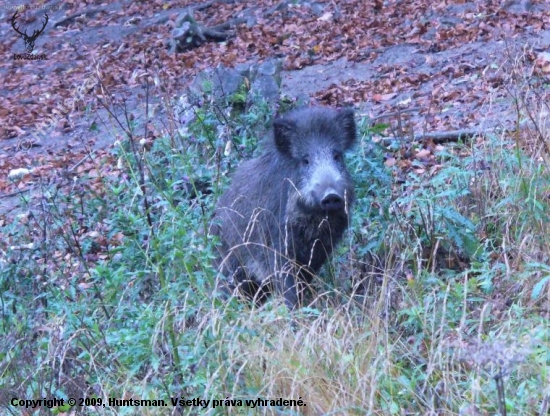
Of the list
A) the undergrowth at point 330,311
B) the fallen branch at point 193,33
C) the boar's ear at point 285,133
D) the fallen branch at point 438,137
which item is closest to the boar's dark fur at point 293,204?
the boar's ear at point 285,133

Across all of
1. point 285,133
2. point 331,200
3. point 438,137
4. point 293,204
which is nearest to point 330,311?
point 331,200

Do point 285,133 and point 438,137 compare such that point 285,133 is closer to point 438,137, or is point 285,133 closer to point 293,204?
point 293,204

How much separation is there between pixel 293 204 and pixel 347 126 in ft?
2.25

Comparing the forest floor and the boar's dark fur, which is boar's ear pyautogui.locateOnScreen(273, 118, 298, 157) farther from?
the forest floor

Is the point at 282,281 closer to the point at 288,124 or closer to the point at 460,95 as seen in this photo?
the point at 288,124

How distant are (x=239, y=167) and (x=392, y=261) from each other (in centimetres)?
154

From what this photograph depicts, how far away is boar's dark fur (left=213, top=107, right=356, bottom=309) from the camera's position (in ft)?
18.8

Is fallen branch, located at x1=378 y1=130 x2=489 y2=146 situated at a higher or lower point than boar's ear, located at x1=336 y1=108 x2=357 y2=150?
lower

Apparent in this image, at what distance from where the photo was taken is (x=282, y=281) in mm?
5516

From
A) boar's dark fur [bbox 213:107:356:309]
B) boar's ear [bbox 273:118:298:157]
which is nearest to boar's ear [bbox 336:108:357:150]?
boar's dark fur [bbox 213:107:356:309]

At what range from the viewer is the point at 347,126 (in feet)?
19.9

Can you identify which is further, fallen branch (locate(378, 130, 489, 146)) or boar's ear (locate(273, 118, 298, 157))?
fallen branch (locate(378, 130, 489, 146))

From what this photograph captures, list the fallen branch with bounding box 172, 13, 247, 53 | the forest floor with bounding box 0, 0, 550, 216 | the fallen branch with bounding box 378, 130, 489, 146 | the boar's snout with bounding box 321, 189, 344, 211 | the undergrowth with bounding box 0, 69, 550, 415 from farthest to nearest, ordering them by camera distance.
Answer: the fallen branch with bounding box 172, 13, 247, 53 < the forest floor with bounding box 0, 0, 550, 216 < the fallen branch with bounding box 378, 130, 489, 146 < the boar's snout with bounding box 321, 189, 344, 211 < the undergrowth with bounding box 0, 69, 550, 415

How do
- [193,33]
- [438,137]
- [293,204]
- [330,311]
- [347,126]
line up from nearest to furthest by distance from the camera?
[330,311] → [293,204] → [347,126] → [438,137] → [193,33]
